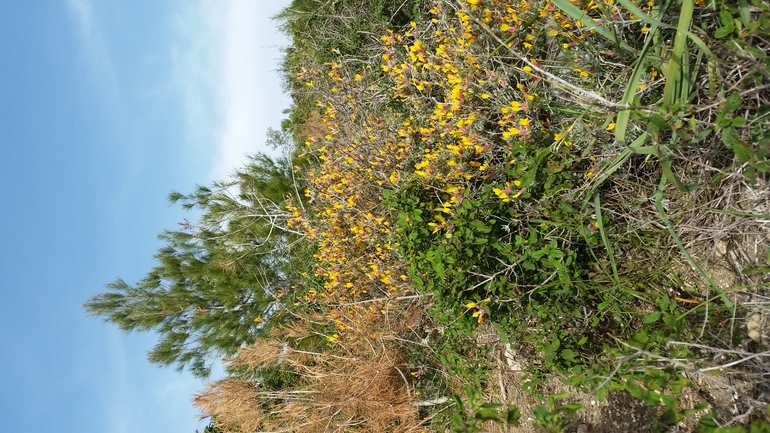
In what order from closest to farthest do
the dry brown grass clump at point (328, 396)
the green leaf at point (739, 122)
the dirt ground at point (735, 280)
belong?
the green leaf at point (739, 122) → the dirt ground at point (735, 280) → the dry brown grass clump at point (328, 396)

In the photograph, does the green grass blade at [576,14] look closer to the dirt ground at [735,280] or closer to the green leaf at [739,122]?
the green leaf at [739,122]

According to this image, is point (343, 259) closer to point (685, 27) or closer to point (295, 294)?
point (295, 294)

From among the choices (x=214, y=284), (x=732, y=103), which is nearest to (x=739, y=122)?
(x=732, y=103)

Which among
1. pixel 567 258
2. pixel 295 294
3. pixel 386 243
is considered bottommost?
pixel 567 258

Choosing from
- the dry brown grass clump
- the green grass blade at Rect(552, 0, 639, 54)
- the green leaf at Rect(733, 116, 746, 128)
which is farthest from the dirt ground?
the dry brown grass clump

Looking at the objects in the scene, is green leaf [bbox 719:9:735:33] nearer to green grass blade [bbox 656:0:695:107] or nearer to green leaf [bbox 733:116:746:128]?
green grass blade [bbox 656:0:695:107]

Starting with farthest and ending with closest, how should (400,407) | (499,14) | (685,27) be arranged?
1. (400,407)
2. (499,14)
3. (685,27)

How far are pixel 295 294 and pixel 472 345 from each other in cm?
250

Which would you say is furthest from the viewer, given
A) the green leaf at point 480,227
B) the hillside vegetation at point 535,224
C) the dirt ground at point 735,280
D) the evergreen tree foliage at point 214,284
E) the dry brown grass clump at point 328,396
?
the evergreen tree foliage at point 214,284

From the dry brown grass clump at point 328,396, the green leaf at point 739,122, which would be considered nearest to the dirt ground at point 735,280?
the green leaf at point 739,122

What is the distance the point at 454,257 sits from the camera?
2.51 meters

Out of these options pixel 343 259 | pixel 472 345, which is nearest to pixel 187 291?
pixel 343 259

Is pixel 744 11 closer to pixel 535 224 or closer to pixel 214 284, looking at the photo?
pixel 535 224

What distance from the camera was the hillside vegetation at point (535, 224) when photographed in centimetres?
168
